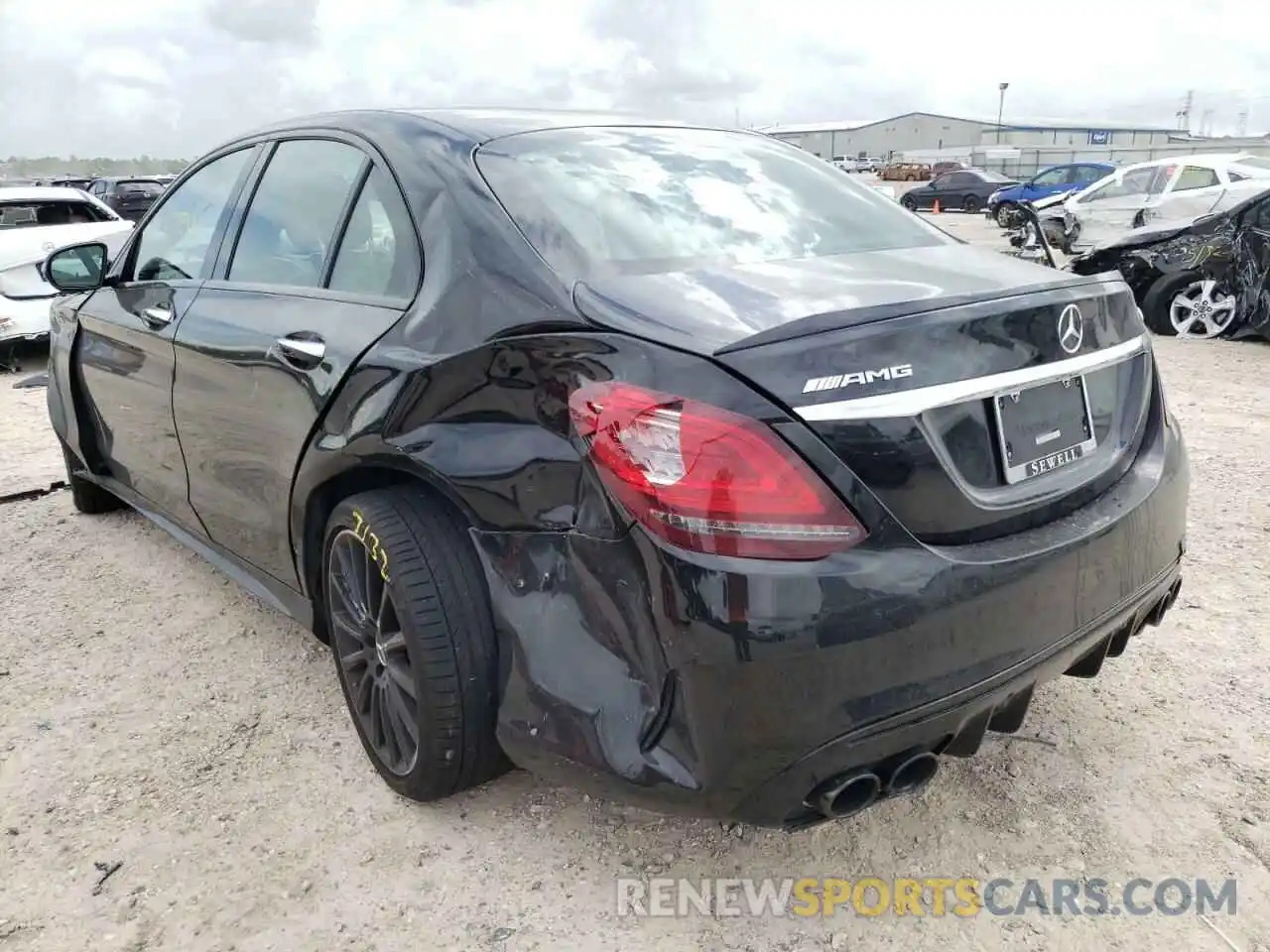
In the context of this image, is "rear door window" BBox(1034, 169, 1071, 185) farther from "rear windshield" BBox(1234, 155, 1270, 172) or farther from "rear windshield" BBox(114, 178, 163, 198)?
"rear windshield" BBox(114, 178, 163, 198)

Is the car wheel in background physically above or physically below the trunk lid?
below

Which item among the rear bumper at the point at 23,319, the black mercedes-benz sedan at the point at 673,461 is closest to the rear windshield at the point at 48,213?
the rear bumper at the point at 23,319

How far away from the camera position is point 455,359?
2.10 meters

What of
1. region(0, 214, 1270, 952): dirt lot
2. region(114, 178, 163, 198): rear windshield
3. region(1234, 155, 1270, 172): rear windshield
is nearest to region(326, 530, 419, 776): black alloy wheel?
region(0, 214, 1270, 952): dirt lot

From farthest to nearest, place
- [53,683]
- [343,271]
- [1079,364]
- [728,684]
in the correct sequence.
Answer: [53,683]
[343,271]
[1079,364]
[728,684]

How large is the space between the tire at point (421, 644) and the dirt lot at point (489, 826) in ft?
0.62

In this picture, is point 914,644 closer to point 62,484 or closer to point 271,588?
point 271,588

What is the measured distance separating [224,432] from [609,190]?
1.40 meters

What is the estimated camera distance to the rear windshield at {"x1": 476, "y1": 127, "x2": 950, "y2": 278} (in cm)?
217

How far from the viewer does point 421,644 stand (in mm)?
2172

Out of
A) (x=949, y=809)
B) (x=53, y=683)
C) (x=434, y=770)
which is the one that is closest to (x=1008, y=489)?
(x=949, y=809)

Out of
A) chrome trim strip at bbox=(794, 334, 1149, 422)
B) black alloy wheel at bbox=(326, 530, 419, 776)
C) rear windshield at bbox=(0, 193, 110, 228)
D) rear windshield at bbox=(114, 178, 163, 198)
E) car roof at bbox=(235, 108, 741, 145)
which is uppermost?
car roof at bbox=(235, 108, 741, 145)

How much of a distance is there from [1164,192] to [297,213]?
15.1m

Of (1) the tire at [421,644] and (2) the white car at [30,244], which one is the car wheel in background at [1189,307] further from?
(2) the white car at [30,244]
